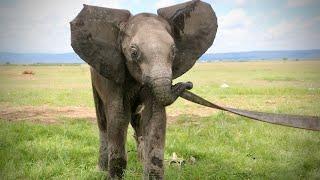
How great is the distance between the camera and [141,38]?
5121mm

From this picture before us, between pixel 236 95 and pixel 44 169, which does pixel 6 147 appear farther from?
pixel 236 95

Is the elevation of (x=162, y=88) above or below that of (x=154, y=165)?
above

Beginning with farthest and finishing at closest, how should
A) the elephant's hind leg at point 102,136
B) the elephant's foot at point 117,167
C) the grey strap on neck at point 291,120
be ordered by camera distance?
the elephant's hind leg at point 102,136
the elephant's foot at point 117,167
the grey strap on neck at point 291,120

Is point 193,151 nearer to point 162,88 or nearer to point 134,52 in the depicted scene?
point 134,52

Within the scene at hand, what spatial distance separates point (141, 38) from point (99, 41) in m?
0.76

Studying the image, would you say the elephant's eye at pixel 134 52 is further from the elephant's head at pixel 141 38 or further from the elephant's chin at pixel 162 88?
the elephant's chin at pixel 162 88

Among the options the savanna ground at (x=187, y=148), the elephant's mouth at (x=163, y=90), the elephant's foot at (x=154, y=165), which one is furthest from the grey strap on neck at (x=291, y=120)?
the savanna ground at (x=187, y=148)

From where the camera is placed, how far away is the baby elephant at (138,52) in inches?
203

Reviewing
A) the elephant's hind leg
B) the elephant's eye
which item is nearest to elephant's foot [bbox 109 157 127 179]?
the elephant's hind leg

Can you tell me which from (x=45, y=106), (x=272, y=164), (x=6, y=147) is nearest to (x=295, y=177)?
(x=272, y=164)

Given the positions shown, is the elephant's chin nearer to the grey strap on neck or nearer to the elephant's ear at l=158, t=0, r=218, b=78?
the grey strap on neck

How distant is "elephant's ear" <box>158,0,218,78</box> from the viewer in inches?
231

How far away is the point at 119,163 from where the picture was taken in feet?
20.8

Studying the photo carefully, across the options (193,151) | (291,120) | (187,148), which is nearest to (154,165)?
Answer: (291,120)
